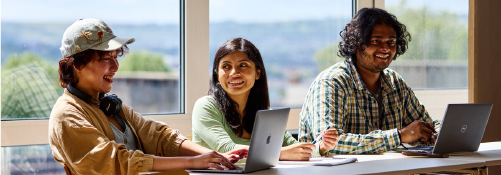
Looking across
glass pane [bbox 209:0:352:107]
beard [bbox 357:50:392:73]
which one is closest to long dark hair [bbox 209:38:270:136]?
beard [bbox 357:50:392:73]

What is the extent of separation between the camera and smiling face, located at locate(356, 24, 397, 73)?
3188 mm

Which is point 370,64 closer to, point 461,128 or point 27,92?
point 461,128

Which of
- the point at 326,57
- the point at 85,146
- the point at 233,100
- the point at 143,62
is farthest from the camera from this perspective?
the point at 326,57

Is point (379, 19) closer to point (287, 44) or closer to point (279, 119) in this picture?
point (287, 44)

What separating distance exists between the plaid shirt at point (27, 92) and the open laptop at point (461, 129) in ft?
6.47

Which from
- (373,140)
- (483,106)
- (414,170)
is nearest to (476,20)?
(483,106)

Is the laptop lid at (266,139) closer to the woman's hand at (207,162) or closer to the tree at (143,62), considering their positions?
the woman's hand at (207,162)

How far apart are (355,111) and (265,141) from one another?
1035mm

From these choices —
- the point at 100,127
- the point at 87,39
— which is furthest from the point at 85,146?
the point at 87,39

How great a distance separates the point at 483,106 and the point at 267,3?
5.23ft

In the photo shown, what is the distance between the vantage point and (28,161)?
3.20 metres

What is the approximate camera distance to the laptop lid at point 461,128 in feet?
8.70

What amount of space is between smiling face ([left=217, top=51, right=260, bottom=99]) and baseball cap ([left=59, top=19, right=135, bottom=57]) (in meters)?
0.58

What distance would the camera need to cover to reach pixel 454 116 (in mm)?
2650
